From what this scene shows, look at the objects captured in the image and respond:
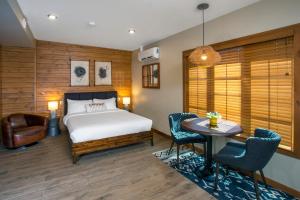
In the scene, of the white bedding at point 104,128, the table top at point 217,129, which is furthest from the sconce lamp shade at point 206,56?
the white bedding at point 104,128

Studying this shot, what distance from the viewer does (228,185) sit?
7.74 feet

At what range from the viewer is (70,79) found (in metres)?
5.00

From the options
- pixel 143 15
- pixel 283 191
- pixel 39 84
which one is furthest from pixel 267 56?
pixel 39 84

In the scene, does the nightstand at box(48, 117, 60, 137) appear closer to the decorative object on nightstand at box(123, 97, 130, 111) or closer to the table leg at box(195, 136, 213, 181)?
the decorative object on nightstand at box(123, 97, 130, 111)

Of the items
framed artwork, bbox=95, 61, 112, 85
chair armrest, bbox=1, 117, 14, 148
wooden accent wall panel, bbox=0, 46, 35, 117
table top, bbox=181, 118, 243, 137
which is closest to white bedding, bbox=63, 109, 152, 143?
chair armrest, bbox=1, 117, 14, 148

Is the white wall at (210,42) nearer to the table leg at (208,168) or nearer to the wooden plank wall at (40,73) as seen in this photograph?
the table leg at (208,168)

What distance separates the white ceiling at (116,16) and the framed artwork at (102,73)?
112 cm

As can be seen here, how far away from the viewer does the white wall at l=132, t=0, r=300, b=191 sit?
Answer: 219cm

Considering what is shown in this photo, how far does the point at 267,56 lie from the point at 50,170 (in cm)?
369

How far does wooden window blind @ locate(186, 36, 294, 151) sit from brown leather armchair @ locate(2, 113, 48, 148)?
3646 millimetres

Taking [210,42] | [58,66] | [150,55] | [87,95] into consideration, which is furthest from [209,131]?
[58,66]

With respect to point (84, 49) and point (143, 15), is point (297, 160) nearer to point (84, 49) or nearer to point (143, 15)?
point (143, 15)

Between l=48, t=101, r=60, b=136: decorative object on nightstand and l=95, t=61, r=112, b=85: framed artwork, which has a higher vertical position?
l=95, t=61, r=112, b=85: framed artwork

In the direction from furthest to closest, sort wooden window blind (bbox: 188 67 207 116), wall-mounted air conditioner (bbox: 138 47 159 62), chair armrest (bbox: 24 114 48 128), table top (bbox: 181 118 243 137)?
wall-mounted air conditioner (bbox: 138 47 159 62) < chair armrest (bbox: 24 114 48 128) < wooden window blind (bbox: 188 67 207 116) < table top (bbox: 181 118 243 137)
